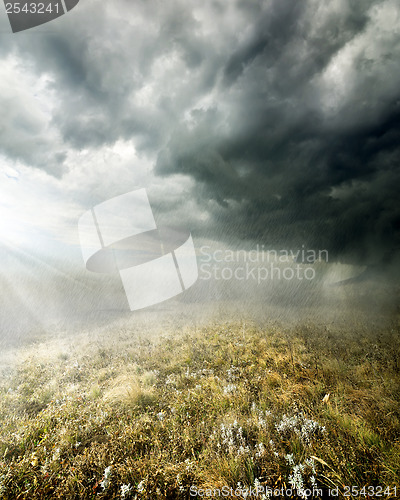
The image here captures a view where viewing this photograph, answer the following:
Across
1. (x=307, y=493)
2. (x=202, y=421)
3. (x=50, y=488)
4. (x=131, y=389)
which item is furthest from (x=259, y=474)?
(x=131, y=389)

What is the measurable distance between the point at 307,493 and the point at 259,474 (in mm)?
739

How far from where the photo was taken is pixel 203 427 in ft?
16.1

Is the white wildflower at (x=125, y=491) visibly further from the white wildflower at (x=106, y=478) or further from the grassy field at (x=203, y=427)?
the white wildflower at (x=106, y=478)

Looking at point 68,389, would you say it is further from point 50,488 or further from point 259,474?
point 259,474

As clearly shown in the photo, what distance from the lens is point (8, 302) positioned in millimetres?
29922

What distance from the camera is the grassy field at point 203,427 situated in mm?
3518

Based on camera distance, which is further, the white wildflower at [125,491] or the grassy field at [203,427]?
the grassy field at [203,427]

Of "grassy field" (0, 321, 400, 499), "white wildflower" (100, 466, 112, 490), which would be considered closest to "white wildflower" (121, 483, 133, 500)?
"grassy field" (0, 321, 400, 499)

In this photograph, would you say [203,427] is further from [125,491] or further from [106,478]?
[106,478]

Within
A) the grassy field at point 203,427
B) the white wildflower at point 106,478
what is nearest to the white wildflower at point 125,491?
the grassy field at point 203,427

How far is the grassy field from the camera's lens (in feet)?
11.5

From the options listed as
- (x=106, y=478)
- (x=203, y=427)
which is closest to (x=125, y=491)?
(x=106, y=478)

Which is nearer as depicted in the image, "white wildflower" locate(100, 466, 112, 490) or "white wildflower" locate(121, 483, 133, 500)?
"white wildflower" locate(121, 483, 133, 500)

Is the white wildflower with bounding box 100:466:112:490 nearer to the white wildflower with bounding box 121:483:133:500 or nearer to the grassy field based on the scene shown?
the grassy field
